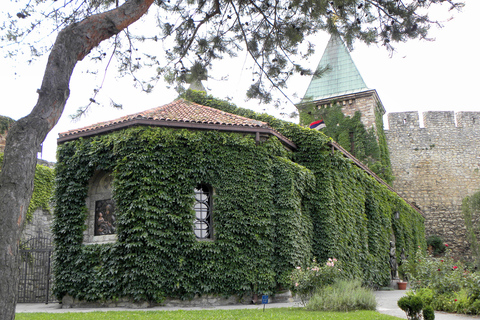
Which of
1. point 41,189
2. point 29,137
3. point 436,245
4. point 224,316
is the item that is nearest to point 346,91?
point 436,245

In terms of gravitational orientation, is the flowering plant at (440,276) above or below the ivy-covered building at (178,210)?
below

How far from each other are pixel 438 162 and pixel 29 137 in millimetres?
28622

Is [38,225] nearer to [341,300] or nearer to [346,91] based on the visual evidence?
[341,300]

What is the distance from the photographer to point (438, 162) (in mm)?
28953

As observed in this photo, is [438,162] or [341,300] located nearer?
[341,300]

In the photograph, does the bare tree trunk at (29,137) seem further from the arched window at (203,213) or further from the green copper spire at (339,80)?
the green copper spire at (339,80)

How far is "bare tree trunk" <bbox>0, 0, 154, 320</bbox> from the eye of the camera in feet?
16.0

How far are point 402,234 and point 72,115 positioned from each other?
2003cm

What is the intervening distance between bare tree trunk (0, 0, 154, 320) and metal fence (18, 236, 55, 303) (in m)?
9.98

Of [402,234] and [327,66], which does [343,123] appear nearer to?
[402,234]

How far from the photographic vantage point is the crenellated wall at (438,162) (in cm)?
2869

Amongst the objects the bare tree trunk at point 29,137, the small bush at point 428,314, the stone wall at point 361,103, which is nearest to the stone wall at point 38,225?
the bare tree trunk at point 29,137

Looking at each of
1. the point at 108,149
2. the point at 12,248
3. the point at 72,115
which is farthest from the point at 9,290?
the point at 108,149

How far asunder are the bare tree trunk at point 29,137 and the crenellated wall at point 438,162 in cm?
2646
